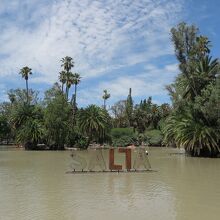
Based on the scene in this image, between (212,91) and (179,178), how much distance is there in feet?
59.9

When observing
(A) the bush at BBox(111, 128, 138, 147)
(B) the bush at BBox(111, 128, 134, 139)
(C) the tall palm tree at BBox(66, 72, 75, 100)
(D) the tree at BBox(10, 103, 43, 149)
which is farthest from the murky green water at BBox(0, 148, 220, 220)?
(B) the bush at BBox(111, 128, 134, 139)

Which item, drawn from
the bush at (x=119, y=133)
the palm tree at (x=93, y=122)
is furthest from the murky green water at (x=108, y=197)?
the bush at (x=119, y=133)

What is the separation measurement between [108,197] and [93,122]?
181 ft

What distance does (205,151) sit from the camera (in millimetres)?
41781

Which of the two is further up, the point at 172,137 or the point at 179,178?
the point at 172,137

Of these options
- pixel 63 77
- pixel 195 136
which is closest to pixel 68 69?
pixel 63 77

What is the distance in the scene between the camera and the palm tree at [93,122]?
70.5 m

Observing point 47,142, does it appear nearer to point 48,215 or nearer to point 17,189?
point 17,189

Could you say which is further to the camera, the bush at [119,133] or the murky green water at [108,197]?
the bush at [119,133]

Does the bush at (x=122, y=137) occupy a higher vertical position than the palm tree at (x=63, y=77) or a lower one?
lower

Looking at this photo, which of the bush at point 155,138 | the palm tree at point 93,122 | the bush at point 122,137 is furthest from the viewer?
the bush at point 155,138

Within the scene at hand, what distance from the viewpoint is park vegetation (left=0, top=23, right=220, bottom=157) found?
4066cm

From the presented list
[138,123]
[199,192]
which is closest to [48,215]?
[199,192]

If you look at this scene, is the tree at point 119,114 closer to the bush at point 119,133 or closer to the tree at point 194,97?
the bush at point 119,133
